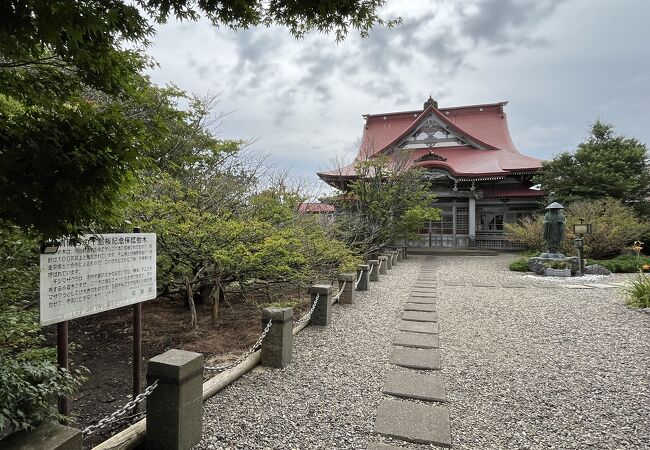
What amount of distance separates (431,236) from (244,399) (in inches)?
727

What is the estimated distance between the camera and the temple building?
58.4ft

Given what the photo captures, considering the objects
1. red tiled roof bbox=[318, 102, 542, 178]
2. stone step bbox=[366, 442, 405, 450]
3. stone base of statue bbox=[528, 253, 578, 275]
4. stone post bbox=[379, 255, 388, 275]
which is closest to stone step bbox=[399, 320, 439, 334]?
stone step bbox=[366, 442, 405, 450]

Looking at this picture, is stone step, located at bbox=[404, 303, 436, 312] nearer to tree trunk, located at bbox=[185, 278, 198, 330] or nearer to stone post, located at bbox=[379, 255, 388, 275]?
tree trunk, located at bbox=[185, 278, 198, 330]

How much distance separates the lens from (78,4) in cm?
135

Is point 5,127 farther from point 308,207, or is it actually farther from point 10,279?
point 308,207

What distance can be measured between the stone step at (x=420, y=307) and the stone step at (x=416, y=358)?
6.94ft

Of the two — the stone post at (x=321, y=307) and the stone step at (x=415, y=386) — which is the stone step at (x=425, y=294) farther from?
the stone step at (x=415, y=386)

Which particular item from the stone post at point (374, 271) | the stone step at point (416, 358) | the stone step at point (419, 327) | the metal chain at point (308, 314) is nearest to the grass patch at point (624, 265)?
the stone post at point (374, 271)

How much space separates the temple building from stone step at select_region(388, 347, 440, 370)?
498 inches

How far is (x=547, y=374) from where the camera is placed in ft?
11.5

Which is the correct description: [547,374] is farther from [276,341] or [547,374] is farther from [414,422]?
[276,341]

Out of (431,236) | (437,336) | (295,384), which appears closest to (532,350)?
(437,336)

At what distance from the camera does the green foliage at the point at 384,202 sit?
45.6 feet

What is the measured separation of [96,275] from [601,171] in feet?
66.0
